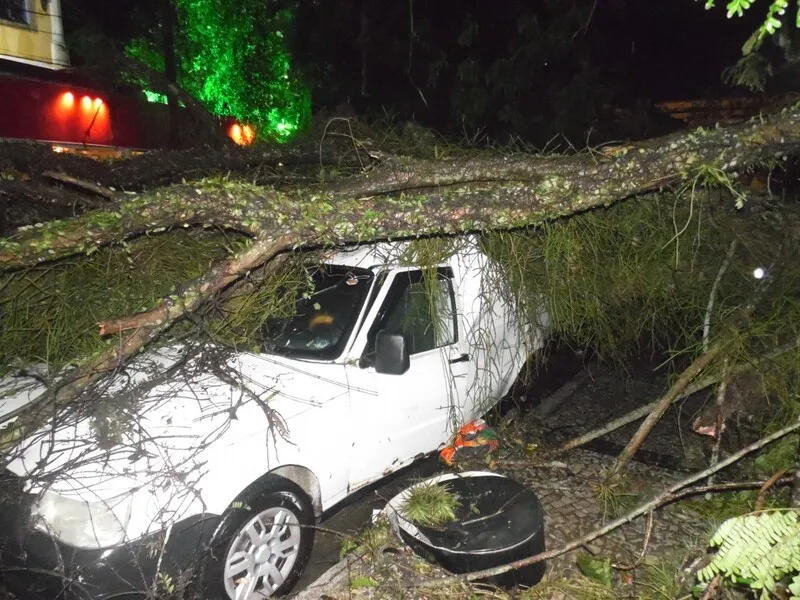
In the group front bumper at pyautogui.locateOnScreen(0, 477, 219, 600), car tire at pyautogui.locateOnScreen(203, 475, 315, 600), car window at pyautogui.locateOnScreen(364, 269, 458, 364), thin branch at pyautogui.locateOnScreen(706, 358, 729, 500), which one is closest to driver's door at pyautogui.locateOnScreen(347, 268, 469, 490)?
car window at pyautogui.locateOnScreen(364, 269, 458, 364)

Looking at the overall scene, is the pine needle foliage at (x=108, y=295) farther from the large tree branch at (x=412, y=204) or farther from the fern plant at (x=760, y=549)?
the fern plant at (x=760, y=549)

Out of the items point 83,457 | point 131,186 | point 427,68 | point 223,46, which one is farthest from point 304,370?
point 223,46

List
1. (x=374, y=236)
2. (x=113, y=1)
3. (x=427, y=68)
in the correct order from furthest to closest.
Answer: (x=113, y=1), (x=427, y=68), (x=374, y=236)

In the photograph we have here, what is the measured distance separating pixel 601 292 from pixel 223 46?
2302cm

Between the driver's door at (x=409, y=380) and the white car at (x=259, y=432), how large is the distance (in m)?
0.01

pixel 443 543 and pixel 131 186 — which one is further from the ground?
pixel 131 186

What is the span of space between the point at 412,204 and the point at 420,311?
1048mm

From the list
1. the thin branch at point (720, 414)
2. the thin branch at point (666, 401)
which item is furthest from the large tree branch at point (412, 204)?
the thin branch at point (720, 414)

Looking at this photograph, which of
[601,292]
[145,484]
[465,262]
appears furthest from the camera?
[601,292]

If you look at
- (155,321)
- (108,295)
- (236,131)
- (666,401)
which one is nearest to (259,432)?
(155,321)

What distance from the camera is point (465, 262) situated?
443cm

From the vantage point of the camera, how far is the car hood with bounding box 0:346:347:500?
2.65 meters

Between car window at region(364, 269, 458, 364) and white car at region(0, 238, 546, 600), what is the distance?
0.01 m

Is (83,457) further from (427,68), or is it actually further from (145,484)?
(427,68)
